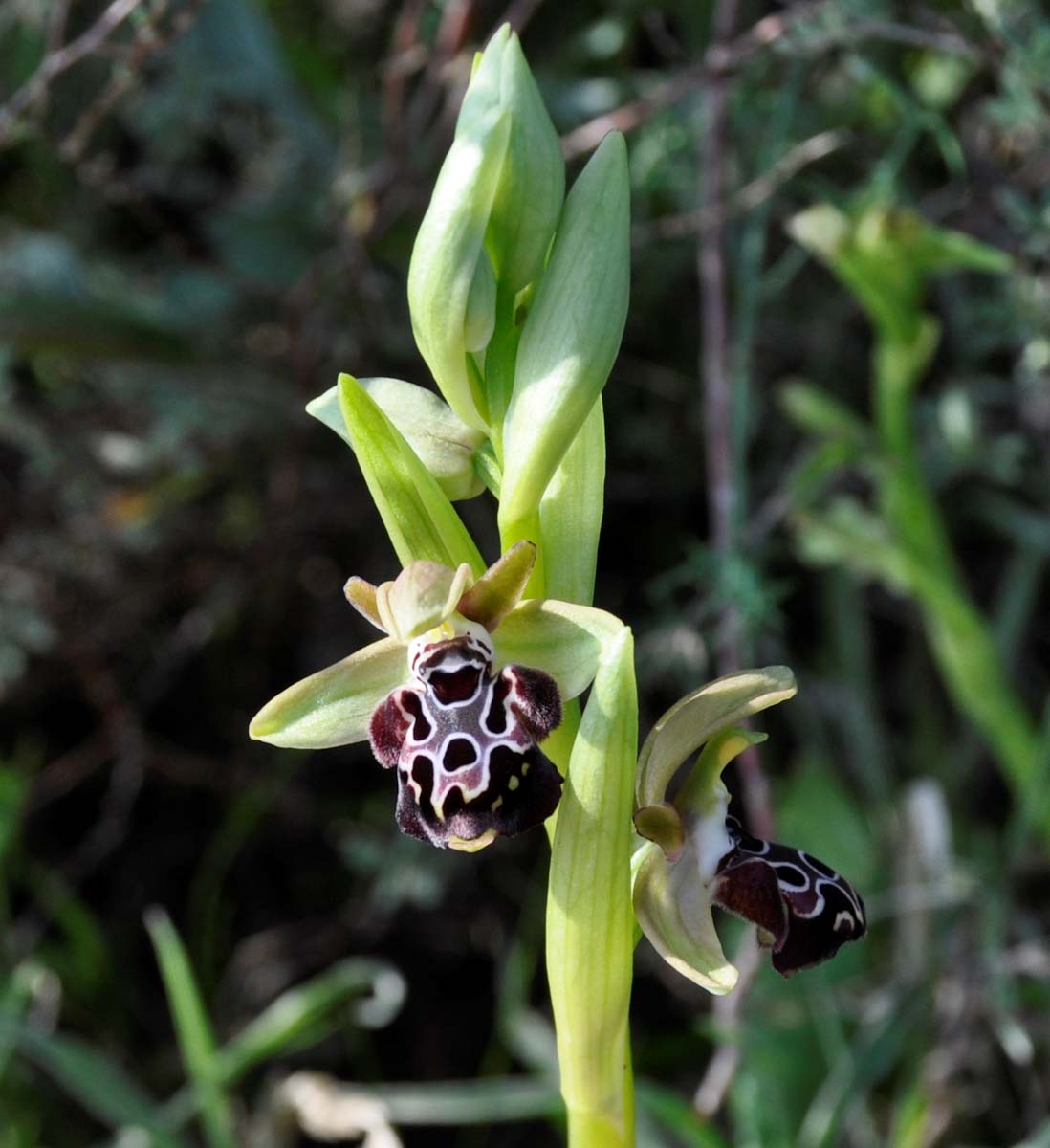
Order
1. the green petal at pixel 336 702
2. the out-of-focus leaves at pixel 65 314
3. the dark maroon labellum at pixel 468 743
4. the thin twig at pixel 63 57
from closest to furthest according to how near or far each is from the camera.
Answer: the dark maroon labellum at pixel 468 743
the green petal at pixel 336 702
the thin twig at pixel 63 57
the out-of-focus leaves at pixel 65 314

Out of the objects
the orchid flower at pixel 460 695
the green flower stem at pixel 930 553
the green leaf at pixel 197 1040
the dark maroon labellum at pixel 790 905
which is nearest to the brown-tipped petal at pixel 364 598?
the orchid flower at pixel 460 695

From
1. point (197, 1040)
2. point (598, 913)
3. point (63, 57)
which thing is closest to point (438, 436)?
point (598, 913)

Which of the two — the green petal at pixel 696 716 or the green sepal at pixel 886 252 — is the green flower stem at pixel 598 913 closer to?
the green petal at pixel 696 716

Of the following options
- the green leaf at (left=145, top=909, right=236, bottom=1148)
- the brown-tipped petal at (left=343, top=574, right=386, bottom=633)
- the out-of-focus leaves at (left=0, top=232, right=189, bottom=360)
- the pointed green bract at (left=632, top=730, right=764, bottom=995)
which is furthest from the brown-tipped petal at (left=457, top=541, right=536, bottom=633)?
the out-of-focus leaves at (left=0, top=232, right=189, bottom=360)

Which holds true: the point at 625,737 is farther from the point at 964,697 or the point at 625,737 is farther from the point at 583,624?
the point at 964,697

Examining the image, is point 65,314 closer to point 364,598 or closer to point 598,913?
point 364,598

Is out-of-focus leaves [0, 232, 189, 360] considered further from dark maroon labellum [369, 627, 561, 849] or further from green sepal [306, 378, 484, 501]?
dark maroon labellum [369, 627, 561, 849]
